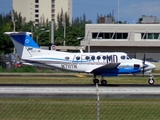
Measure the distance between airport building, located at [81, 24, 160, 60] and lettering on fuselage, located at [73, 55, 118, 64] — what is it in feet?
132

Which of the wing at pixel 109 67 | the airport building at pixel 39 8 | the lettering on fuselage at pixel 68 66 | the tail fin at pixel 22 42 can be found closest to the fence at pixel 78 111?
the wing at pixel 109 67

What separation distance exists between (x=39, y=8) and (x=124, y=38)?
8151 centimetres

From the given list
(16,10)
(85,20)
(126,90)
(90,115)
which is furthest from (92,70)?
(85,20)

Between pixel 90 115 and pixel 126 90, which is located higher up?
pixel 126 90

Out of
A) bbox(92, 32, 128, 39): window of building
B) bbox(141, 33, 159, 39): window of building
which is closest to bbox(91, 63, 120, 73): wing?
bbox(92, 32, 128, 39): window of building

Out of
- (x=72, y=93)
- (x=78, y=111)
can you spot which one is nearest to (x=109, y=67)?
(x=78, y=111)

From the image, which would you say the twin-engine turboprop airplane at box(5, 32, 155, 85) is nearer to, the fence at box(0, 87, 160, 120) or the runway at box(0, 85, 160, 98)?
the fence at box(0, 87, 160, 120)

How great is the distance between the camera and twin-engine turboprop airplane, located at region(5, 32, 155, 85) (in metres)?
35.9

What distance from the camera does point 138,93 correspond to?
1141 cm

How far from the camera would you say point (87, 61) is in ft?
122

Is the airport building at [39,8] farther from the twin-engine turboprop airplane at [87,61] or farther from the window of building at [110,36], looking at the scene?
the twin-engine turboprop airplane at [87,61]

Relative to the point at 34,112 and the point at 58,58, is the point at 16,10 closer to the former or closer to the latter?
the point at 58,58

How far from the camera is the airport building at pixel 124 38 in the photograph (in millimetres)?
78562

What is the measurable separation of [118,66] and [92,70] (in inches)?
86.1
